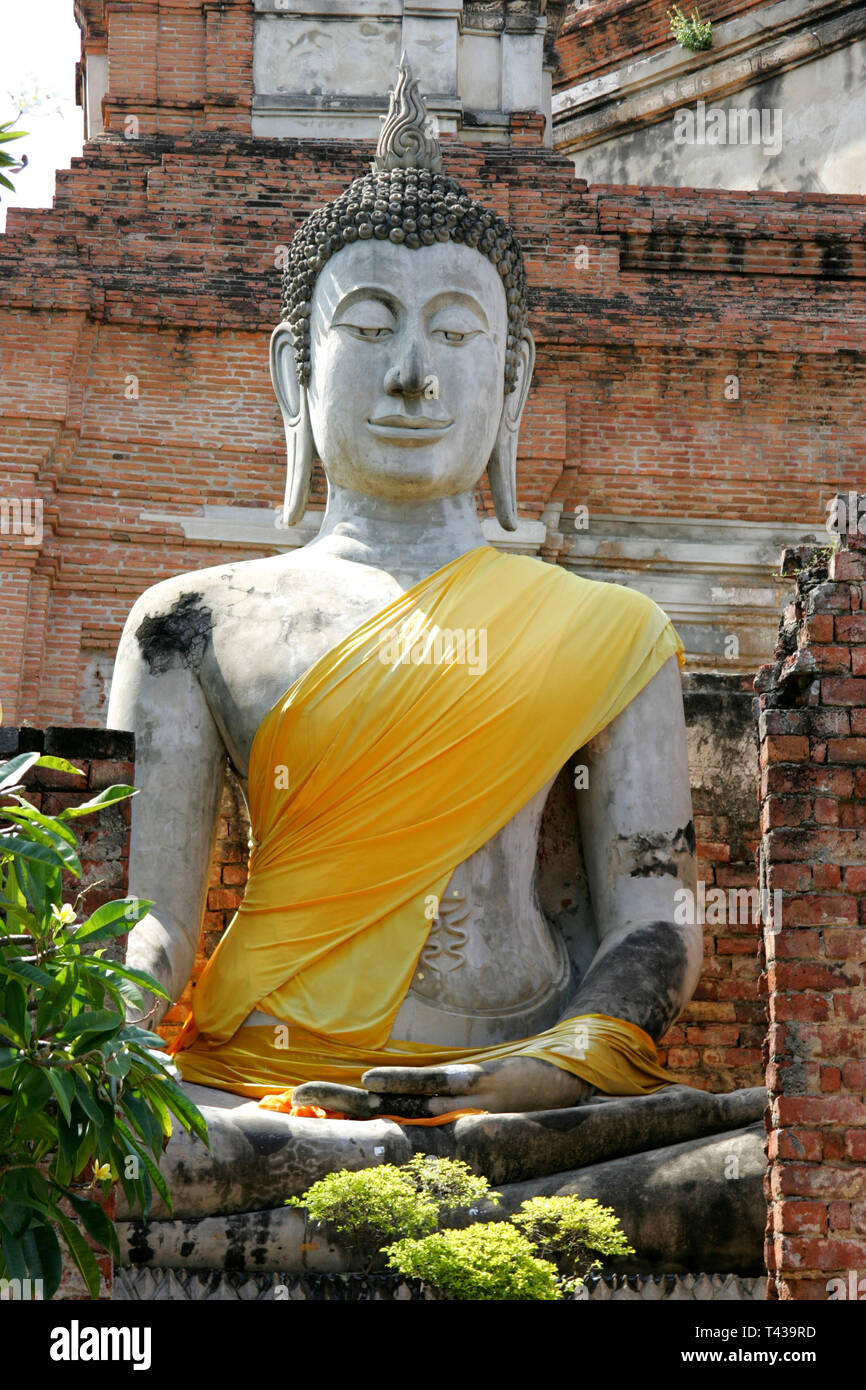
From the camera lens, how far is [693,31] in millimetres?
19641

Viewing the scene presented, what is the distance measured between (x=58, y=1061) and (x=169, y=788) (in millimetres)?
3391

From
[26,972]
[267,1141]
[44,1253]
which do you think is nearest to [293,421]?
[267,1141]

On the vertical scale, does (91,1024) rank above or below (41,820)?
below

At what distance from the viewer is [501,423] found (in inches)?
375

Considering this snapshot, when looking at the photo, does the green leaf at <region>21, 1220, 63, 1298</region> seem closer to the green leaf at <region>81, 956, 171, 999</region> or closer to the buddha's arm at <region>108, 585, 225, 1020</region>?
the green leaf at <region>81, 956, 171, 999</region>

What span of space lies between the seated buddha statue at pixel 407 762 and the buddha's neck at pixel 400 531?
0.04 ft

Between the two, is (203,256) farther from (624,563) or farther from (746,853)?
(746,853)

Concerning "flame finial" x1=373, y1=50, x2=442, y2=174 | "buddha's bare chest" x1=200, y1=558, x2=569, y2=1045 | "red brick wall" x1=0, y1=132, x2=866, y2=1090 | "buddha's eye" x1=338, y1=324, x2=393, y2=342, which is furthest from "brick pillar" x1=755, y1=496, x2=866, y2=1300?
"red brick wall" x1=0, y1=132, x2=866, y2=1090

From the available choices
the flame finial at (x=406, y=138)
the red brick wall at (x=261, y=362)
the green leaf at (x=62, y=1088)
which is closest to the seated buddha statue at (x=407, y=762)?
the flame finial at (x=406, y=138)

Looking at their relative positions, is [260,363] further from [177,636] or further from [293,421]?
[177,636]

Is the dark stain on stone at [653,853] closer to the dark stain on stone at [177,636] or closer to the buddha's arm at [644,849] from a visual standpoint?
the buddha's arm at [644,849]

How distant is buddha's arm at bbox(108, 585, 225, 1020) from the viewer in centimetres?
840

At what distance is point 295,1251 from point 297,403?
3.68 meters

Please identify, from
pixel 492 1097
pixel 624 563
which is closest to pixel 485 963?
pixel 492 1097
